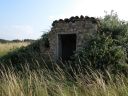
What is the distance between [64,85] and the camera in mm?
8047

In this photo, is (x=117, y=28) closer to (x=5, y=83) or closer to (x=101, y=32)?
(x=101, y=32)

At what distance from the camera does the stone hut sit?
14281mm

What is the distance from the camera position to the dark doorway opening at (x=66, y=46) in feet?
52.0

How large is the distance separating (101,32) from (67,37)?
2.53m

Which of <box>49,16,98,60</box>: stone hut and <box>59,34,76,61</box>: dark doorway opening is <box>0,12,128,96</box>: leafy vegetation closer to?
<box>49,16,98,60</box>: stone hut

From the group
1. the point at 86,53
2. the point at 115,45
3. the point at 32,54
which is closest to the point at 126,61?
the point at 115,45

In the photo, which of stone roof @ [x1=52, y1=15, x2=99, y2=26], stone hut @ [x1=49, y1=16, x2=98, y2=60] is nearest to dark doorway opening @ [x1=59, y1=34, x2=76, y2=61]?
stone hut @ [x1=49, y1=16, x2=98, y2=60]

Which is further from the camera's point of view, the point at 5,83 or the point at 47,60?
the point at 47,60

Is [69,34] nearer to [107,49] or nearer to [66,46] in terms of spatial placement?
[66,46]

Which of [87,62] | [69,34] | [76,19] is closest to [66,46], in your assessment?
[69,34]

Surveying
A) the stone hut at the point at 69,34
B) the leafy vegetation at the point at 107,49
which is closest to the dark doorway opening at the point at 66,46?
the stone hut at the point at 69,34

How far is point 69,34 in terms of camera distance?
15.4 metres

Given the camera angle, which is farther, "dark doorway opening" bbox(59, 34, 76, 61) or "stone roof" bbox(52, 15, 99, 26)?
"dark doorway opening" bbox(59, 34, 76, 61)

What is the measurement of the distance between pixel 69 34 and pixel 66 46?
1050 millimetres
